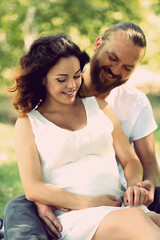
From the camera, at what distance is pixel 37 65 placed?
2.56m

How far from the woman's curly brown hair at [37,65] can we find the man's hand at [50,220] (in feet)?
2.19

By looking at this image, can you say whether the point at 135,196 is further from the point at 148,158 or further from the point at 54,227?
the point at 148,158

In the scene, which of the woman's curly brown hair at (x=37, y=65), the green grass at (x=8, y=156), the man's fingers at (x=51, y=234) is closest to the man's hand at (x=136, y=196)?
the man's fingers at (x=51, y=234)

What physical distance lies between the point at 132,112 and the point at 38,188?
1.11 m

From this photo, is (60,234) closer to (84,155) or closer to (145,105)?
(84,155)

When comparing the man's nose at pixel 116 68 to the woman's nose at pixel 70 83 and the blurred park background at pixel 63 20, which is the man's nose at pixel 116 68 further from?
the blurred park background at pixel 63 20

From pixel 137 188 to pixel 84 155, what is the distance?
420 mm

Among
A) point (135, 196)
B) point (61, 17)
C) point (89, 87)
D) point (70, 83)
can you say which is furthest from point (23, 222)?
point (61, 17)

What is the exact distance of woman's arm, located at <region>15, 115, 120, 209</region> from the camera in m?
2.42

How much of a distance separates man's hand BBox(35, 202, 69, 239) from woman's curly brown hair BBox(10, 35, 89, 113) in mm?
666

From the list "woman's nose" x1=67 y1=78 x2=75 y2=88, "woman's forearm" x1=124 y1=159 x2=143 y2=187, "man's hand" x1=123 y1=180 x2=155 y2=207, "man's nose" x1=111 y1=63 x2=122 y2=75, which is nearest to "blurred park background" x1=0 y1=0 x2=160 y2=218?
"man's nose" x1=111 y1=63 x2=122 y2=75

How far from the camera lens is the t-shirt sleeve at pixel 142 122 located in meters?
3.08

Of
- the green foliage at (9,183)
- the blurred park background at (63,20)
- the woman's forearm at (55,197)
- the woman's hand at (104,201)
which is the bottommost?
the green foliage at (9,183)

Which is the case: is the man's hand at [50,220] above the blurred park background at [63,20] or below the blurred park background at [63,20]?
below
